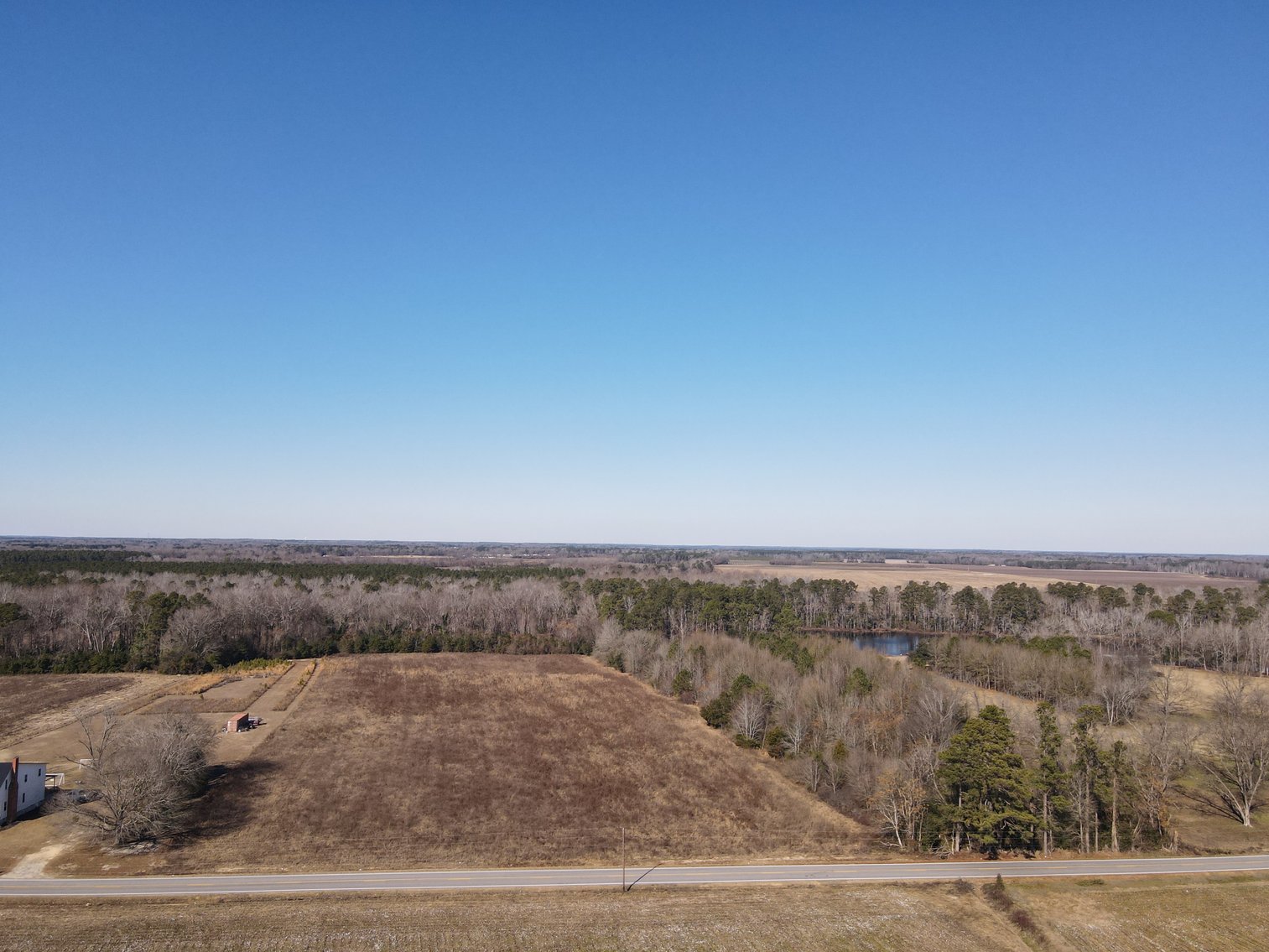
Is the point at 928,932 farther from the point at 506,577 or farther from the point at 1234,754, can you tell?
the point at 506,577

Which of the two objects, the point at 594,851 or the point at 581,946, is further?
the point at 594,851

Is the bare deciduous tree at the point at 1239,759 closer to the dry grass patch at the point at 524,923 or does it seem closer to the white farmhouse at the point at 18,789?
the dry grass patch at the point at 524,923

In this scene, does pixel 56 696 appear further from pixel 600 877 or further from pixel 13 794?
pixel 600 877

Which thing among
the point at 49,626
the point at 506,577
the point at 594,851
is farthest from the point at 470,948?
the point at 506,577

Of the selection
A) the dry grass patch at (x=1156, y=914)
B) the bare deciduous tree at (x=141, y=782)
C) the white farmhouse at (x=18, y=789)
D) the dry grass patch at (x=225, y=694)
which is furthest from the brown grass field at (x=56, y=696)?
the dry grass patch at (x=1156, y=914)

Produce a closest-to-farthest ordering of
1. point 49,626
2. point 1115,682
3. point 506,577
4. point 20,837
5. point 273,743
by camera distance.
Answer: point 20,837
point 273,743
point 1115,682
point 49,626
point 506,577

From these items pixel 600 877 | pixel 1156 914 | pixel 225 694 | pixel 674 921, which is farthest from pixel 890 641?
pixel 674 921

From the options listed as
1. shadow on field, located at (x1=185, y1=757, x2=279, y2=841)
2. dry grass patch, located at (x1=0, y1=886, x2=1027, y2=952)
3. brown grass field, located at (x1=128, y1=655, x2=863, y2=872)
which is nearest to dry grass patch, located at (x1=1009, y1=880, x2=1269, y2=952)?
dry grass patch, located at (x1=0, y1=886, x2=1027, y2=952)
